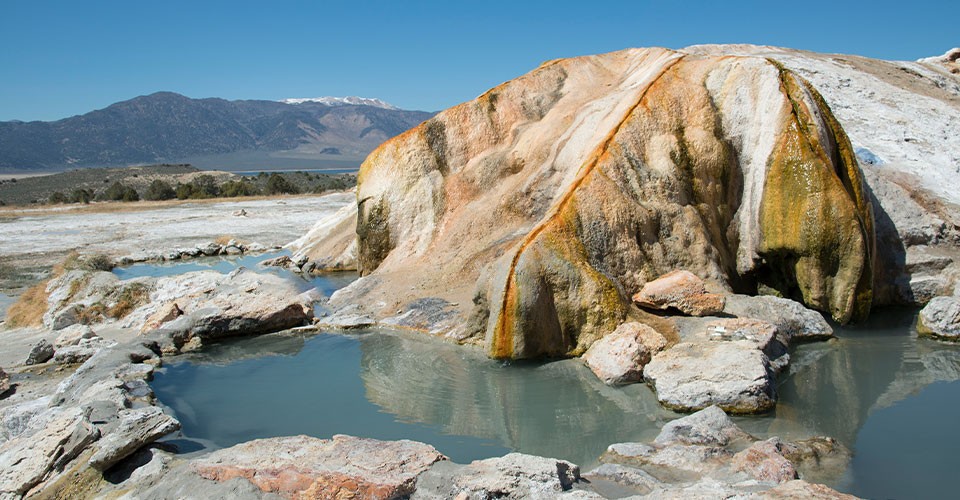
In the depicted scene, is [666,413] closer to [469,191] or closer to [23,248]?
[469,191]

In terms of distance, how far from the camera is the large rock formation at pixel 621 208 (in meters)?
9.98

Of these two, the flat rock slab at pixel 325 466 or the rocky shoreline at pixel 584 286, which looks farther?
the rocky shoreline at pixel 584 286

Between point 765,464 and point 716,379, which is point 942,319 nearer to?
point 716,379

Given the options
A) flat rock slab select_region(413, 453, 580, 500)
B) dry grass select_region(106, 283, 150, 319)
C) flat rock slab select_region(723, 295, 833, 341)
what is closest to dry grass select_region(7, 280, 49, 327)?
dry grass select_region(106, 283, 150, 319)

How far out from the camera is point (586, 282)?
988cm

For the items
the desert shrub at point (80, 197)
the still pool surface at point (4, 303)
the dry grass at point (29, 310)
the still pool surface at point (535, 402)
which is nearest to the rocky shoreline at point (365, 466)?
the still pool surface at point (535, 402)

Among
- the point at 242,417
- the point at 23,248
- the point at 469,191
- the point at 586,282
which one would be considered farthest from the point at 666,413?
the point at 23,248

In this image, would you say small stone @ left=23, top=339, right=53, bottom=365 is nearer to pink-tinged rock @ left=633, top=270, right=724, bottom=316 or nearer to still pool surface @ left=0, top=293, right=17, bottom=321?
still pool surface @ left=0, top=293, right=17, bottom=321

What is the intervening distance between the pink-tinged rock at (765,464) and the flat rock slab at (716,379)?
161 cm

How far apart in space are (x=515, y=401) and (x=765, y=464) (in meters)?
3.27

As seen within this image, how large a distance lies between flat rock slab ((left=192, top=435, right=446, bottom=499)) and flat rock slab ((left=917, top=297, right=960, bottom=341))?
8.25m

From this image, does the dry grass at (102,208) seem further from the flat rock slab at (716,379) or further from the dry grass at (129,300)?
the flat rock slab at (716,379)

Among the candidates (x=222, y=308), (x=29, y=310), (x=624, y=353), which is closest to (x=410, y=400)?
(x=624, y=353)

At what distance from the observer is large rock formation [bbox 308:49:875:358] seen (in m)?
9.98
